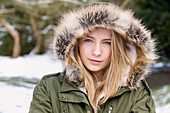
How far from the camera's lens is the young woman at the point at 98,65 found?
70.4 inches

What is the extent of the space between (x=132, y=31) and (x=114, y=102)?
22.9 inches

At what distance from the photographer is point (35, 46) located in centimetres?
1342

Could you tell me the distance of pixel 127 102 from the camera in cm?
183

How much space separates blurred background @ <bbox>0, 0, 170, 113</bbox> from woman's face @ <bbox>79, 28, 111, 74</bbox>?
232 cm

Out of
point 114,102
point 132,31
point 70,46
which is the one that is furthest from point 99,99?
point 132,31

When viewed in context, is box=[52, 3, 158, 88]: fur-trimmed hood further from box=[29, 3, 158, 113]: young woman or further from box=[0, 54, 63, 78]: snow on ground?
box=[0, 54, 63, 78]: snow on ground

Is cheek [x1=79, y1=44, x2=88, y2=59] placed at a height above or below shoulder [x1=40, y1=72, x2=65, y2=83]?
above

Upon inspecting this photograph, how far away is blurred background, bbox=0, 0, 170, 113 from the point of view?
4.87 metres

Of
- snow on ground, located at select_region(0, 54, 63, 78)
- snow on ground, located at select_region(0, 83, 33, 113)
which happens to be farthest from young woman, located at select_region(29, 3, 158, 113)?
snow on ground, located at select_region(0, 54, 63, 78)

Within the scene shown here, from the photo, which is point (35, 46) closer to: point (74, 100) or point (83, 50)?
point (83, 50)

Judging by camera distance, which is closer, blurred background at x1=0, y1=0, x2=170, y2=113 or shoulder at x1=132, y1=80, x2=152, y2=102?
shoulder at x1=132, y1=80, x2=152, y2=102

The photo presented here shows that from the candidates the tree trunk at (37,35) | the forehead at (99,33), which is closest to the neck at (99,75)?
the forehead at (99,33)

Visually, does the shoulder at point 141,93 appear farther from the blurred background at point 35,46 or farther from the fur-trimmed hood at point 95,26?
the blurred background at point 35,46

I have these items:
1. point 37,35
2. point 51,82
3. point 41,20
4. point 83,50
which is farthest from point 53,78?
point 41,20
